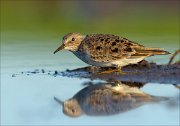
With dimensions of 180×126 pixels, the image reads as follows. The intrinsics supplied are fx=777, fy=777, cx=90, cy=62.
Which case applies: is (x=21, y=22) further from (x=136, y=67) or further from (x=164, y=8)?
(x=136, y=67)

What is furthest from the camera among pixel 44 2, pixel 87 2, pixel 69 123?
pixel 44 2

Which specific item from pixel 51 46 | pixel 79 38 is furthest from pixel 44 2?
pixel 79 38

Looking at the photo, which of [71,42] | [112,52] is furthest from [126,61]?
[71,42]

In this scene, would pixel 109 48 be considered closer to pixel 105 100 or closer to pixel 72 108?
pixel 105 100

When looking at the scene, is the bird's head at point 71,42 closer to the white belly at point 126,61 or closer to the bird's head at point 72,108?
the white belly at point 126,61

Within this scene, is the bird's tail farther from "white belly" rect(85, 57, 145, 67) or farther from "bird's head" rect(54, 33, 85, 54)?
"bird's head" rect(54, 33, 85, 54)

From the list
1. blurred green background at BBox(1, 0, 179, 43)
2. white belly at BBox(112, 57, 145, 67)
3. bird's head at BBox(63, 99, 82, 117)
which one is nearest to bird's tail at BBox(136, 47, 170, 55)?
white belly at BBox(112, 57, 145, 67)
